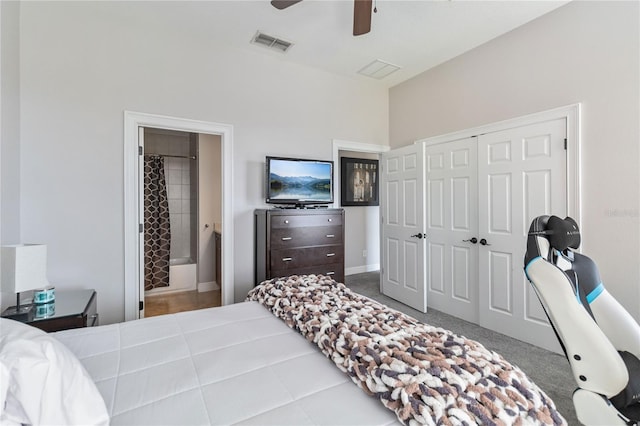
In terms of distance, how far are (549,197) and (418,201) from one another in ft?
4.08

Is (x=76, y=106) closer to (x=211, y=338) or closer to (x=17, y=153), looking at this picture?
(x=17, y=153)

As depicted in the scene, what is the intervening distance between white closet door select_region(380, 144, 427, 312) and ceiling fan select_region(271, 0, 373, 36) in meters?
1.65

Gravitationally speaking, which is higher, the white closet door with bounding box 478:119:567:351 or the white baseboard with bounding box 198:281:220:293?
the white closet door with bounding box 478:119:567:351

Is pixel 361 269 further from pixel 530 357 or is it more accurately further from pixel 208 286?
pixel 530 357

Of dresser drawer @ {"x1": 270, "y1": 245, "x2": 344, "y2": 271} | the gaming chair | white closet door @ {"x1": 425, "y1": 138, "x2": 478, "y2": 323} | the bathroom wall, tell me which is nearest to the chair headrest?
the gaming chair

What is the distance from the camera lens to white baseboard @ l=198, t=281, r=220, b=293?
166 inches

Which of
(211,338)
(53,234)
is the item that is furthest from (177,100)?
(211,338)

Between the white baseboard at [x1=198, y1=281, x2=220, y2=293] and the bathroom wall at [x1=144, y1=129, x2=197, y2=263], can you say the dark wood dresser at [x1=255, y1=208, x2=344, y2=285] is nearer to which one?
the white baseboard at [x1=198, y1=281, x2=220, y2=293]

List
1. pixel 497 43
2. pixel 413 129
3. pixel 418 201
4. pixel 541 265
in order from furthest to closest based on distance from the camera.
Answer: pixel 413 129, pixel 418 201, pixel 497 43, pixel 541 265

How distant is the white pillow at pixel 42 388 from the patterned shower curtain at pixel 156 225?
140 inches

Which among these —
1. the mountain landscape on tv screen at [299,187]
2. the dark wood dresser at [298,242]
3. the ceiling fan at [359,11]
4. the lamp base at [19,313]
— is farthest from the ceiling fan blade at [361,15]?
the lamp base at [19,313]

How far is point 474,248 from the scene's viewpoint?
3088mm

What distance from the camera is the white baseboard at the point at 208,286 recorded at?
13.8ft

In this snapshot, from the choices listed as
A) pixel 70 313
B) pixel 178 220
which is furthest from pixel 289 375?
pixel 178 220
